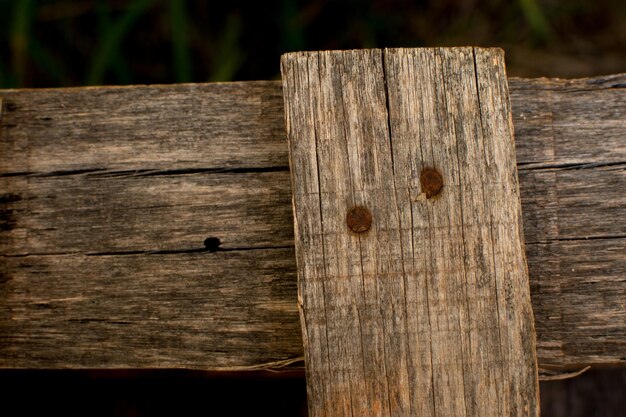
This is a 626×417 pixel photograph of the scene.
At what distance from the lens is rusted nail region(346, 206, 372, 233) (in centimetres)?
117

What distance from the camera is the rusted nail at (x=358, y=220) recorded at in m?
1.17

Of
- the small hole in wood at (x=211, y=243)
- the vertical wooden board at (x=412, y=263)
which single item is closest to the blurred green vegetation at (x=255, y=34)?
the small hole in wood at (x=211, y=243)

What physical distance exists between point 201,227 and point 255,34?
1.61 metres

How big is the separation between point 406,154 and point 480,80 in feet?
0.73

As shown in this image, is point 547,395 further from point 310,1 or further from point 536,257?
point 310,1

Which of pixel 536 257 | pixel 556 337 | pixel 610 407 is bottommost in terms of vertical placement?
pixel 610 407

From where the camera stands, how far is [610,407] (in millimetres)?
2428

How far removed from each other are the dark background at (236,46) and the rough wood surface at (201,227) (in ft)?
2.04

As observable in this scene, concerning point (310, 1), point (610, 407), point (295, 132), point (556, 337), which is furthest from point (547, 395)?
point (310, 1)

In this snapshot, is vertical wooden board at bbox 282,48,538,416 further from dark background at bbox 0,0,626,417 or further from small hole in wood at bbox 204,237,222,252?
dark background at bbox 0,0,626,417

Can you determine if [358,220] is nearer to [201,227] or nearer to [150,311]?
[201,227]

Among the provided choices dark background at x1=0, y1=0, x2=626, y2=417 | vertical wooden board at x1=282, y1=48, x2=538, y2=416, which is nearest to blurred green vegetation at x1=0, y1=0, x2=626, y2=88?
dark background at x1=0, y1=0, x2=626, y2=417

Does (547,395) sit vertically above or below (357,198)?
below

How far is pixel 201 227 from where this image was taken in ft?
4.44
